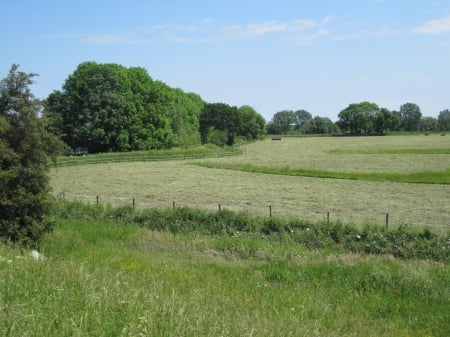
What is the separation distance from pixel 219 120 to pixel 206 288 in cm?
13908

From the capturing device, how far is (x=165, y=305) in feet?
16.8

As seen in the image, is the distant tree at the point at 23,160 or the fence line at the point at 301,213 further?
the fence line at the point at 301,213

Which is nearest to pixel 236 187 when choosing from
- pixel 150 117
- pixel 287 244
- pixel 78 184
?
pixel 78 184

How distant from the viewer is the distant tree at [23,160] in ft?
51.3

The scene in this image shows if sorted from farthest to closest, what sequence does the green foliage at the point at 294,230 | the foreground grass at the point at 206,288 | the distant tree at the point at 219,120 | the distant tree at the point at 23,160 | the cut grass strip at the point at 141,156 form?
the distant tree at the point at 219,120, the cut grass strip at the point at 141,156, the green foliage at the point at 294,230, the distant tree at the point at 23,160, the foreground grass at the point at 206,288

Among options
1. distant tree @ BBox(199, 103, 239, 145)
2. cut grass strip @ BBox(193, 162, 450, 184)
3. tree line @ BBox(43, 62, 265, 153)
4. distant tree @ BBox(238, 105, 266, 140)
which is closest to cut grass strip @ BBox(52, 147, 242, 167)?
tree line @ BBox(43, 62, 265, 153)

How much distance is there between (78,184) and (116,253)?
34234 millimetres

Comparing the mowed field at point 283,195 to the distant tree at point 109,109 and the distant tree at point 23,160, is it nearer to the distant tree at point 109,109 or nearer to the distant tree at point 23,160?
the distant tree at point 23,160

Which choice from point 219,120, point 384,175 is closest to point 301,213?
point 384,175

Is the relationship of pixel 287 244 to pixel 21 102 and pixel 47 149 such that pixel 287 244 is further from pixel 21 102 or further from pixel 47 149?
pixel 21 102

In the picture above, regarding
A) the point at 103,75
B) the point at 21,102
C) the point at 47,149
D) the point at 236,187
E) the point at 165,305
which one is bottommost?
the point at 236,187

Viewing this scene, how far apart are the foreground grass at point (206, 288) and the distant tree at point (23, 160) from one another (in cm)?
106

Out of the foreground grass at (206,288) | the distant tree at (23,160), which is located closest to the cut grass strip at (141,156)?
the distant tree at (23,160)

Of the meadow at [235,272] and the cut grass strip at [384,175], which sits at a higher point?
the meadow at [235,272]
